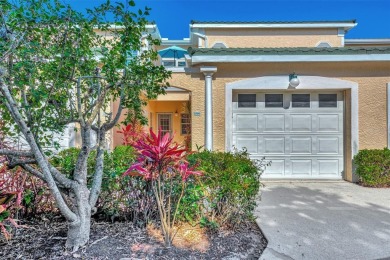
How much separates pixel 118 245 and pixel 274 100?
6.37 metres

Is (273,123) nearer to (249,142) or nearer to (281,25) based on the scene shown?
(249,142)

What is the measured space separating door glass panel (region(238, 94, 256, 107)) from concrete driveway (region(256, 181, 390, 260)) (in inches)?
105

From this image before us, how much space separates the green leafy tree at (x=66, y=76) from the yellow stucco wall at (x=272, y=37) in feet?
33.9

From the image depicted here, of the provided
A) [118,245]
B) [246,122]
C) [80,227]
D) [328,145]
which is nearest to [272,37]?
[246,122]

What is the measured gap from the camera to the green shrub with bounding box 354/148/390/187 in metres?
6.84

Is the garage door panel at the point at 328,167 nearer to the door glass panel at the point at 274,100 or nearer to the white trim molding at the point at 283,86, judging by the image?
the white trim molding at the point at 283,86


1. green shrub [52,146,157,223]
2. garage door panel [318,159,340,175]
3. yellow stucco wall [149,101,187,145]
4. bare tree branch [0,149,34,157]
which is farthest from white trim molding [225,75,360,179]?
yellow stucco wall [149,101,187,145]

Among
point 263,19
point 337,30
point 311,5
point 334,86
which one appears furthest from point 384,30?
point 334,86

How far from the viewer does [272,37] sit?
42.8ft

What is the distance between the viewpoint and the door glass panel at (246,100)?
789 centimetres

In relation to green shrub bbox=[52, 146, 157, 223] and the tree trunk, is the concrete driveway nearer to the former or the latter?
green shrub bbox=[52, 146, 157, 223]

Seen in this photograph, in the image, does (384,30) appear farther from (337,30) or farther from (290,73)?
(290,73)

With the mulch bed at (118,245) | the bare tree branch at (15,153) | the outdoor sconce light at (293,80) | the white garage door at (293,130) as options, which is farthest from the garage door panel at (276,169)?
the bare tree branch at (15,153)

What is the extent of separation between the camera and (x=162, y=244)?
3.14 meters
